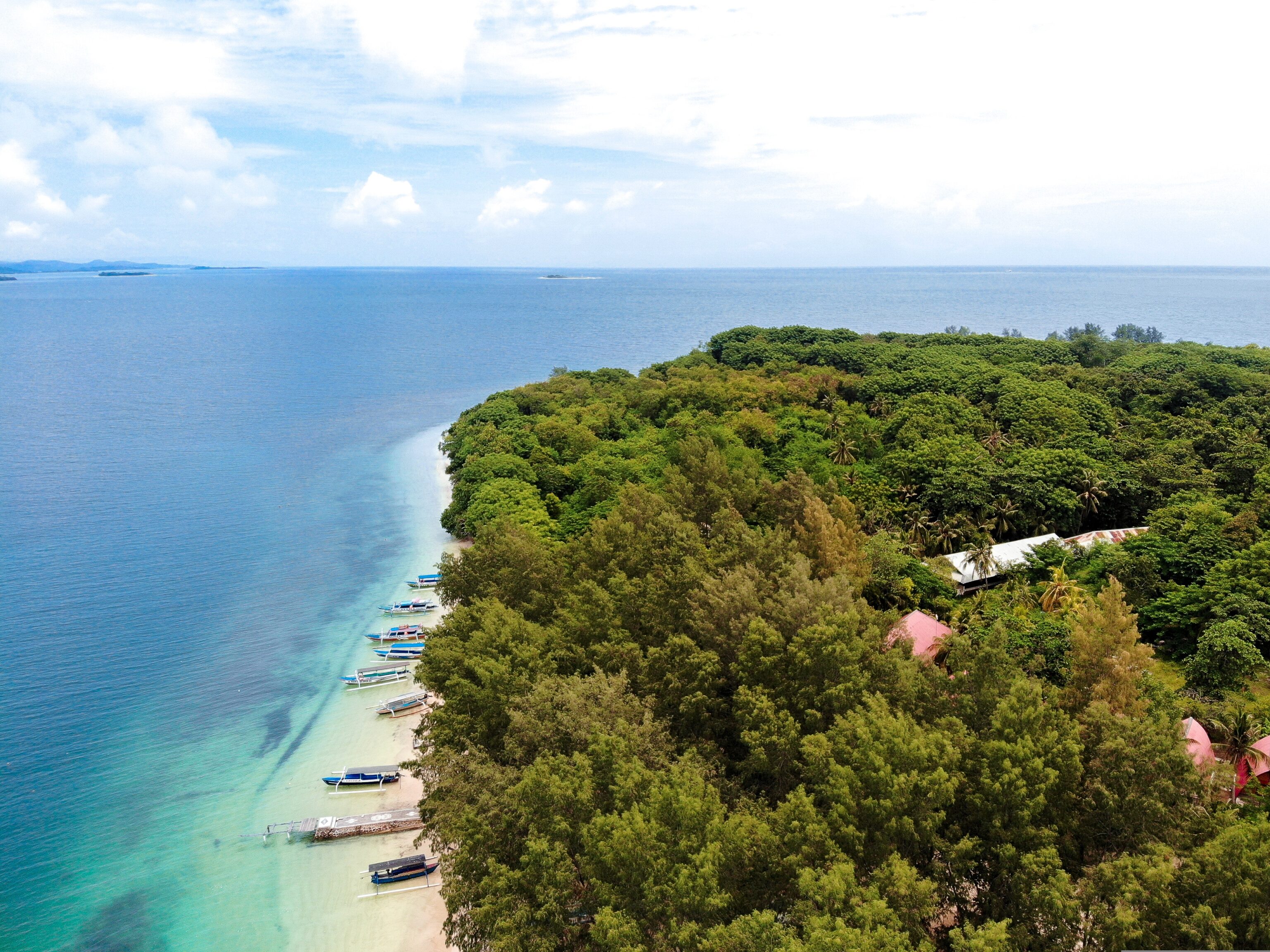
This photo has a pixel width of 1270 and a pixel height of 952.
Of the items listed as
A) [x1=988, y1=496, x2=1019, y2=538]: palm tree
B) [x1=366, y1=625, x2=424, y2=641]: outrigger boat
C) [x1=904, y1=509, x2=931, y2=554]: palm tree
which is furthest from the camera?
[x1=366, y1=625, x2=424, y2=641]: outrigger boat

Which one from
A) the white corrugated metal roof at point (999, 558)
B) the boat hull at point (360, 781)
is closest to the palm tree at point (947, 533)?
the white corrugated metal roof at point (999, 558)

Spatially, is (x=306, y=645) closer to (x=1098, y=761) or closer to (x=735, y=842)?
(x=735, y=842)

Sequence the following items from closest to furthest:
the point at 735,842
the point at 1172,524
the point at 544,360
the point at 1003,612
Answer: the point at 735,842 → the point at 1003,612 → the point at 1172,524 → the point at 544,360

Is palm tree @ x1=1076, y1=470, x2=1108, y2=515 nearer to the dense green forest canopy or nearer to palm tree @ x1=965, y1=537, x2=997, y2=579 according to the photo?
the dense green forest canopy

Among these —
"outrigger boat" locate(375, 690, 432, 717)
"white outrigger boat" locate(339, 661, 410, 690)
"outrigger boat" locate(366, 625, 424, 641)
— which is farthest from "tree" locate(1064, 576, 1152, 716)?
"outrigger boat" locate(366, 625, 424, 641)

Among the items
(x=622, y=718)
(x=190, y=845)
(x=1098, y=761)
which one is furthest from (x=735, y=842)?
(x=190, y=845)

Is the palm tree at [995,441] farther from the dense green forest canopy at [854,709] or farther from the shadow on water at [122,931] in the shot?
the shadow on water at [122,931]

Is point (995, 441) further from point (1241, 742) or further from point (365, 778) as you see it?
point (365, 778)
